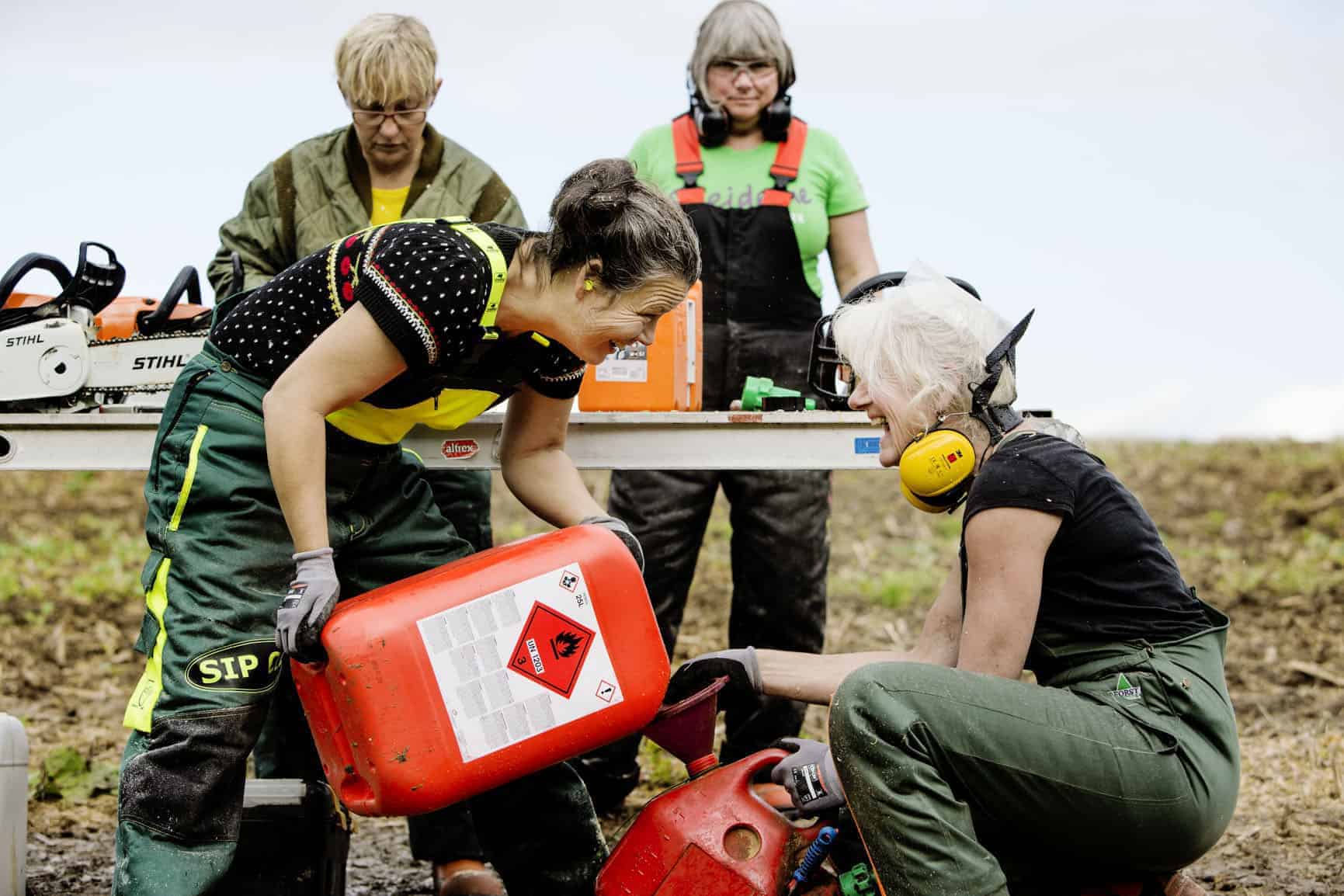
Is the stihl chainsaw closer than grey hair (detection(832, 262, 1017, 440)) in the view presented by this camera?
No

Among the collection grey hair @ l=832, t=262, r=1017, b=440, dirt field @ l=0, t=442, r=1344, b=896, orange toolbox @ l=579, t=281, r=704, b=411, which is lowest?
dirt field @ l=0, t=442, r=1344, b=896

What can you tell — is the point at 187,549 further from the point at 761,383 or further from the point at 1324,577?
the point at 1324,577

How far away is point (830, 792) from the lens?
2.63m

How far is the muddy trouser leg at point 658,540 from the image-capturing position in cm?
404

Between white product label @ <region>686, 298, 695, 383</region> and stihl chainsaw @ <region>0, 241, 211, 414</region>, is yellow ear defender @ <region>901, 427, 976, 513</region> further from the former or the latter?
stihl chainsaw @ <region>0, 241, 211, 414</region>

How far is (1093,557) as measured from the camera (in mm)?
2512

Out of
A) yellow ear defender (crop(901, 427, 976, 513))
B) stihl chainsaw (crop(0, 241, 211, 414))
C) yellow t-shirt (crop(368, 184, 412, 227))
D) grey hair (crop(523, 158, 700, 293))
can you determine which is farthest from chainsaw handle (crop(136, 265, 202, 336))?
yellow ear defender (crop(901, 427, 976, 513))

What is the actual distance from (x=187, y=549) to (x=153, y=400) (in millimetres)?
938

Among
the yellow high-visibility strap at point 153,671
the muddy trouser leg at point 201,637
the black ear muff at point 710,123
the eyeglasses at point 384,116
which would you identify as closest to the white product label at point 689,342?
the black ear muff at point 710,123

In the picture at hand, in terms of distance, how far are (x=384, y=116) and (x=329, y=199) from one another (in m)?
0.32

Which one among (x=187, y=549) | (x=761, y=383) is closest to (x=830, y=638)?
(x=761, y=383)

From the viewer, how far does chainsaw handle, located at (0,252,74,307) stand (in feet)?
11.9

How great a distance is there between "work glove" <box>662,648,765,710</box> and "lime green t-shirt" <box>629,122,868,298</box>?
166cm

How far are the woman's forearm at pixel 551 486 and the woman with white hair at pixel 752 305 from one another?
90 centimetres
